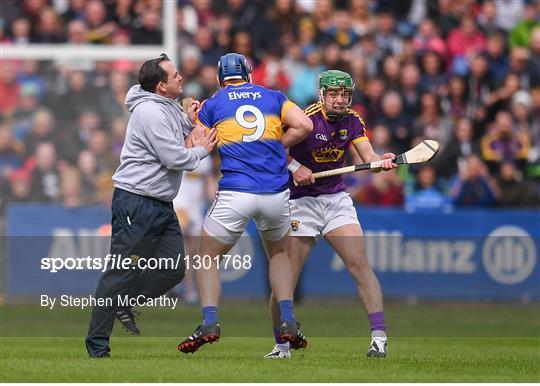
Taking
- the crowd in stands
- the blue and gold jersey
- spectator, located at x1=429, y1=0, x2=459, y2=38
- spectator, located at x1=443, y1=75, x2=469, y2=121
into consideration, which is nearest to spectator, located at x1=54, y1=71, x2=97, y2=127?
the crowd in stands

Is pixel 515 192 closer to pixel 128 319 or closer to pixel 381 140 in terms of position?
pixel 381 140

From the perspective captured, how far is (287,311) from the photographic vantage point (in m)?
11.3

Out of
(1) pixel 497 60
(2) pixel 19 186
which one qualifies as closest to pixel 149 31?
(2) pixel 19 186

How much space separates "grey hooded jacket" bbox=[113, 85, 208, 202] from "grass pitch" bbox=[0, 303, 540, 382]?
142cm

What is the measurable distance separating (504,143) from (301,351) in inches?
373

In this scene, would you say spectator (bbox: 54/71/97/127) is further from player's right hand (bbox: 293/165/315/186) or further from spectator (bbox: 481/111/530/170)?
player's right hand (bbox: 293/165/315/186)

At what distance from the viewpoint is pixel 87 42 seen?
786 inches

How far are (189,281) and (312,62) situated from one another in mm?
4140

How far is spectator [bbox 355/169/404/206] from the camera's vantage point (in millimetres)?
20906

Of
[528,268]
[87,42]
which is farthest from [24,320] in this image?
[528,268]

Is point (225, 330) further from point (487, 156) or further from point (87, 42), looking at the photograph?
point (487, 156)

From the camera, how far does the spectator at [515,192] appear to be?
2112cm

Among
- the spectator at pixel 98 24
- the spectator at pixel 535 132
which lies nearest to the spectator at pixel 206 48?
the spectator at pixel 98 24

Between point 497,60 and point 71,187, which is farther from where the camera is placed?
point 497,60
